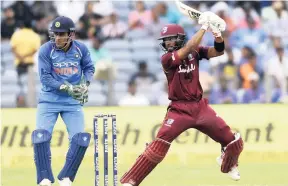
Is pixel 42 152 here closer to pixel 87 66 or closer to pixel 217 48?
pixel 87 66

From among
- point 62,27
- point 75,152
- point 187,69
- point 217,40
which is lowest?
point 75,152

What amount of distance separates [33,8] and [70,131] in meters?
7.64

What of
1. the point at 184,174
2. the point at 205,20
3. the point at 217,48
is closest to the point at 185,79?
the point at 217,48

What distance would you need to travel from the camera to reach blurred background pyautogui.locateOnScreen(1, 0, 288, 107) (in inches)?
567

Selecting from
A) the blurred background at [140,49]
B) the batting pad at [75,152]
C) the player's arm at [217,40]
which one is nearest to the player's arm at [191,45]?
the player's arm at [217,40]

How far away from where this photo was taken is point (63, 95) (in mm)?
9156

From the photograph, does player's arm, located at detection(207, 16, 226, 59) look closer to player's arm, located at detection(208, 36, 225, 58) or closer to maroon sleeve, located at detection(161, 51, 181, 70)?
player's arm, located at detection(208, 36, 225, 58)

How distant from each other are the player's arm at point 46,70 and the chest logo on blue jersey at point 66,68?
0.25 ft

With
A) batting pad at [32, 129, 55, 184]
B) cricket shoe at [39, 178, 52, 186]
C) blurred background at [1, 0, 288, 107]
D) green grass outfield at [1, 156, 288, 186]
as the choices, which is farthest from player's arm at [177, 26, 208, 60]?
blurred background at [1, 0, 288, 107]

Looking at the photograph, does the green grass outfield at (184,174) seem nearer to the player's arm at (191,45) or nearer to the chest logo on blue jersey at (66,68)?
the chest logo on blue jersey at (66,68)

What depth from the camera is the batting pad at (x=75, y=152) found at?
8.93 meters

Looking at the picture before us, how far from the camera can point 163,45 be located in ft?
29.1

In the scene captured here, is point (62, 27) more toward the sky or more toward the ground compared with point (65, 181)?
more toward the sky

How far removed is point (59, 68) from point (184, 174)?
9.67 ft
